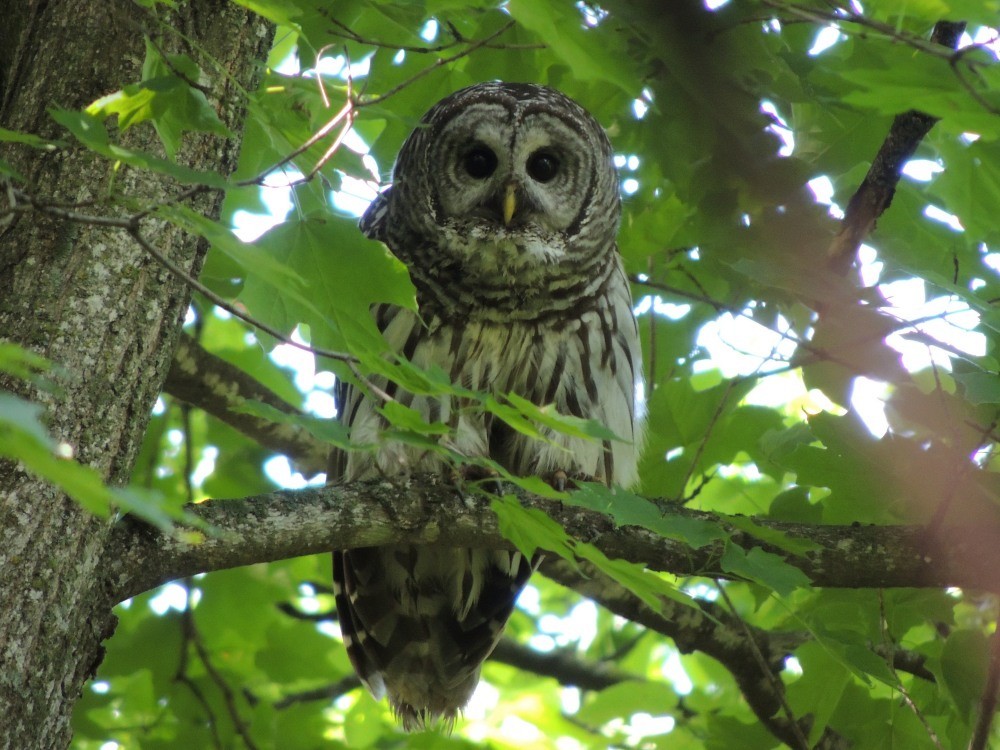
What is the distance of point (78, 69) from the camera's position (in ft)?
8.87

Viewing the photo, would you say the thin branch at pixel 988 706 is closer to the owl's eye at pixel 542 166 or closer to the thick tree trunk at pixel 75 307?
the thick tree trunk at pixel 75 307

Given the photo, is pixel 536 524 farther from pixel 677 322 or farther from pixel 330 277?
pixel 677 322

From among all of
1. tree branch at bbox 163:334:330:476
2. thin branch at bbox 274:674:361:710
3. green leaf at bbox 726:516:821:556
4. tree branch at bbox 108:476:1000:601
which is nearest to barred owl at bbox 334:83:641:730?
tree branch at bbox 163:334:330:476

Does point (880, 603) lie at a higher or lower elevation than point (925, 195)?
lower

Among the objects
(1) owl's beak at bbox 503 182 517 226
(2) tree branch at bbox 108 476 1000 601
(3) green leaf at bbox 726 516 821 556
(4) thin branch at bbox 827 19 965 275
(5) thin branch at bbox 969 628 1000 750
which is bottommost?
(5) thin branch at bbox 969 628 1000 750

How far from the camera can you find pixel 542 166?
4480 mm

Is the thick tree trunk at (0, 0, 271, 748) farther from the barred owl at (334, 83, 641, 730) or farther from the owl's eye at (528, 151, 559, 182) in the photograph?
the owl's eye at (528, 151, 559, 182)

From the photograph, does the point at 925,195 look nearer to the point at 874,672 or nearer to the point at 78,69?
the point at 874,672

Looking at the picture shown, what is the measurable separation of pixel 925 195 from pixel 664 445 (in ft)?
3.77

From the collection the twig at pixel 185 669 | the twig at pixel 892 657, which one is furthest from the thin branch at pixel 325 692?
the twig at pixel 892 657

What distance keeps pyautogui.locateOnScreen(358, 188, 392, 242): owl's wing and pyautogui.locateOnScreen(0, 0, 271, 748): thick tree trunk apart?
5.07 feet

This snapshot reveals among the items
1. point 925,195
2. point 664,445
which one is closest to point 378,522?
point 664,445

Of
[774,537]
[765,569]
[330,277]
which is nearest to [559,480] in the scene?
[774,537]

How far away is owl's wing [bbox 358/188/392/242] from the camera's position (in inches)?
176
